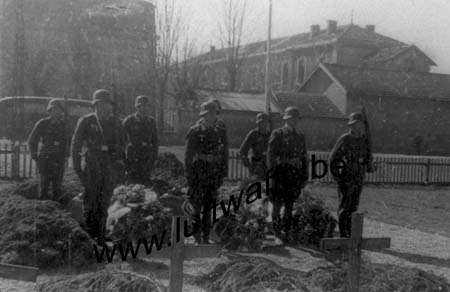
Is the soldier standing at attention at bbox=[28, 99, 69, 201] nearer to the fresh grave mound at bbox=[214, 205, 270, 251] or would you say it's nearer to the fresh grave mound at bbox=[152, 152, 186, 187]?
the fresh grave mound at bbox=[152, 152, 186, 187]

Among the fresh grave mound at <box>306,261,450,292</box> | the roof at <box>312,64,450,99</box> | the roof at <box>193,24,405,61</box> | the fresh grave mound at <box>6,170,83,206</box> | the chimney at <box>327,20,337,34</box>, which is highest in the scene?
the chimney at <box>327,20,337,34</box>

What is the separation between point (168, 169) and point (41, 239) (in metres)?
5.47

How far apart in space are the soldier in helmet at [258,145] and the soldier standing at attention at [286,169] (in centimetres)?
166

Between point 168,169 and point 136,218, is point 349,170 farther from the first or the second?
point 168,169

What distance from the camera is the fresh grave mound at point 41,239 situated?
576cm

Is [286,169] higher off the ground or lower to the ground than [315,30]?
lower

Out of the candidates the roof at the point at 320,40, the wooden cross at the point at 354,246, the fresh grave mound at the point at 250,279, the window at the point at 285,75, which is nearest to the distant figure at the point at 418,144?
the roof at the point at 320,40

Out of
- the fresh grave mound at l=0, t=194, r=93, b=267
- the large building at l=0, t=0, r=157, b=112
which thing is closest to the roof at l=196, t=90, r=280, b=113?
the large building at l=0, t=0, r=157, b=112

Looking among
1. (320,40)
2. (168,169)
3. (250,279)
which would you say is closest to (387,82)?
(320,40)

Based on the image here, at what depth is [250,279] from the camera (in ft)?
16.7

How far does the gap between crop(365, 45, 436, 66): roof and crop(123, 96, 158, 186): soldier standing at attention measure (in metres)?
31.1

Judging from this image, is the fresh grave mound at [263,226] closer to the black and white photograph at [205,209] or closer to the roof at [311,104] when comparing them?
the black and white photograph at [205,209]

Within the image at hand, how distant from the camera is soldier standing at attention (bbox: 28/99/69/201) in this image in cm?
861

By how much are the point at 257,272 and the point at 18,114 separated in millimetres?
9371
